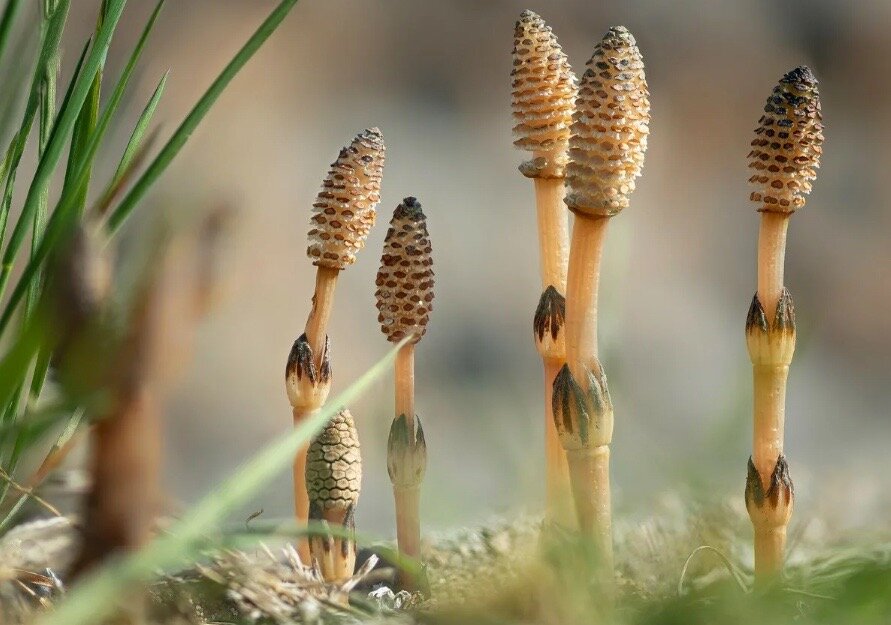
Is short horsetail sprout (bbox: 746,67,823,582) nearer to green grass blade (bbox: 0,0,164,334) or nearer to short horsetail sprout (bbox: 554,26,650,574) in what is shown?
short horsetail sprout (bbox: 554,26,650,574)

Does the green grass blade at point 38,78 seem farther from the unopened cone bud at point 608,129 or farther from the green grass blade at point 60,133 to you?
the unopened cone bud at point 608,129

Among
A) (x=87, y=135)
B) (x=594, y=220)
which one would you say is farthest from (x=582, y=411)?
(x=87, y=135)

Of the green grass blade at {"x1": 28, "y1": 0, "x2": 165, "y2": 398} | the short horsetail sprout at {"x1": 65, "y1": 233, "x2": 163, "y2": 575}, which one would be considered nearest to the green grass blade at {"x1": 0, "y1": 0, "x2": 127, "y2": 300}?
the green grass blade at {"x1": 28, "y1": 0, "x2": 165, "y2": 398}

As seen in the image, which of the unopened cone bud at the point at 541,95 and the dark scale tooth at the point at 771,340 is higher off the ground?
the unopened cone bud at the point at 541,95

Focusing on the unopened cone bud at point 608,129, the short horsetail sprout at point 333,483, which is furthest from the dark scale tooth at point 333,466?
the unopened cone bud at point 608,129

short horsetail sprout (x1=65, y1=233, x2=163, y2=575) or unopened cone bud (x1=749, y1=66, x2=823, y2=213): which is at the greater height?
unopened cone bud (x1=749, y1=66, x2=823, y2=213)

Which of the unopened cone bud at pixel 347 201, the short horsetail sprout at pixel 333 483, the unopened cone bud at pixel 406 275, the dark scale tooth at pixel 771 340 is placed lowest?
the short horsetail sprout at pixel 333 483

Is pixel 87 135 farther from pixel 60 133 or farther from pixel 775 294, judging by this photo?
pixel 775 294

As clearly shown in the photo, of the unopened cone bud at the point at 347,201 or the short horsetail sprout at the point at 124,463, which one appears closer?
the short horsetail sprout at the point at 124,463
